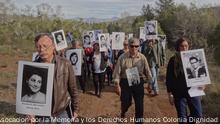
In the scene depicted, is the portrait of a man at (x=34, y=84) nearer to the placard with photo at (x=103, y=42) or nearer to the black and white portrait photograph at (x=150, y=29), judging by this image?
the placard with photo at (x=103, y=42)

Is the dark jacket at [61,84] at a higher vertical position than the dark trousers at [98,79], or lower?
higher

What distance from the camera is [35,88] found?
18.6ft

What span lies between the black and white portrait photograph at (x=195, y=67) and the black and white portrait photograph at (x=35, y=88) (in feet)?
9.76

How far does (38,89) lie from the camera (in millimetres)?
5664

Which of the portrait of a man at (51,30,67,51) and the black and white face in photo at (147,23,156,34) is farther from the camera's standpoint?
the black and white face in photo at (147,23,156,34)

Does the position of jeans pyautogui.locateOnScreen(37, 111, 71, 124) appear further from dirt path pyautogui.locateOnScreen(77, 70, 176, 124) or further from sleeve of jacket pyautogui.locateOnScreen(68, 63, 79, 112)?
dirt path pyautogui.locateOnScreen(77, 70, 176, 124)

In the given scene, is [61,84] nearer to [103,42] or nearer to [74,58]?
[74,58]

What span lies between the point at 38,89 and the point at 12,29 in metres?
36.6

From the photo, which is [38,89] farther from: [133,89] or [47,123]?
[133,89]

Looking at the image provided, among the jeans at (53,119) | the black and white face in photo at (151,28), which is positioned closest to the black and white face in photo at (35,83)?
the jeans at (53,119)

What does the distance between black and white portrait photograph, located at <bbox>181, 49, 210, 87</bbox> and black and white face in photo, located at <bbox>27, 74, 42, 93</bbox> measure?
3.02 m

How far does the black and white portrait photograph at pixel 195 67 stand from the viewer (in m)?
A: 7.89

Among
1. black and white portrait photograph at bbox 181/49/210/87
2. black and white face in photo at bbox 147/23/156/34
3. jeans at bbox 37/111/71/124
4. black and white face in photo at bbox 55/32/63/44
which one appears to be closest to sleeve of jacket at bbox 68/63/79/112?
jeans at bbox 37/111/71/124

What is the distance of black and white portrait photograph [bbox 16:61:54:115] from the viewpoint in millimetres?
5621
